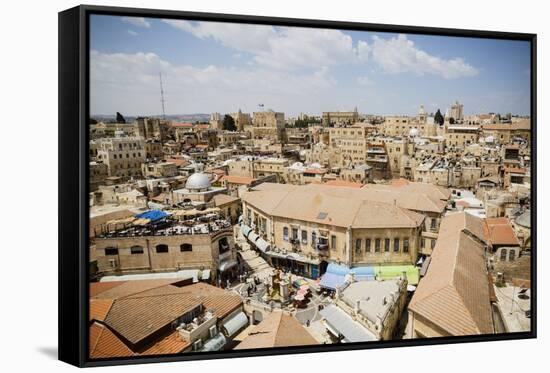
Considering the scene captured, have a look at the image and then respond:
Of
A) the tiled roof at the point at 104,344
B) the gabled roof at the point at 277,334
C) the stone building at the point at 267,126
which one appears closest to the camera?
the tiled roof at the point at 104,344

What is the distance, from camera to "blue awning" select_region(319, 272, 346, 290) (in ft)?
19.4

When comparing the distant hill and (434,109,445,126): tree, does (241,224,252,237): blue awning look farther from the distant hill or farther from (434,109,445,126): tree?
(434,109,445,126): tree

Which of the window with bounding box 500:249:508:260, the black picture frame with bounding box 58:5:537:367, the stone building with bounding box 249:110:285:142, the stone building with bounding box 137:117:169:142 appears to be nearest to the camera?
the black picture frame with bounding box 58:5:537:367

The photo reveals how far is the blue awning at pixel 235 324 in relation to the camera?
17.5 ft

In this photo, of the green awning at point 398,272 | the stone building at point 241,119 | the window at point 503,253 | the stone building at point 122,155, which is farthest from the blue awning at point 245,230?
the window at point 503,253

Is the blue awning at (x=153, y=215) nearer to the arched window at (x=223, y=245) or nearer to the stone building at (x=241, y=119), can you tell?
the arched window at (x=223, y=245)

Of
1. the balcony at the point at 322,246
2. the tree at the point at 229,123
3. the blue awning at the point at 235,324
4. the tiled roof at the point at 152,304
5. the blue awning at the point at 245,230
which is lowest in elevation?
the blue awning at the point at 235,324

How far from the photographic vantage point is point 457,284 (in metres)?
5.88

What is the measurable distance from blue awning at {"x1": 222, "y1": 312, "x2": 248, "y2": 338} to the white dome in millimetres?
1634

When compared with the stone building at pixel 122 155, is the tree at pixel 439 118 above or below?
above

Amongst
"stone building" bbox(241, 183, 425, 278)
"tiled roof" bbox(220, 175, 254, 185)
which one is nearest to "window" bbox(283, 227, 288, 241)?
"stone building" bbox(241, 183, 425, 278)

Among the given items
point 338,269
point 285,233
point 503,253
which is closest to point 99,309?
point 285,233

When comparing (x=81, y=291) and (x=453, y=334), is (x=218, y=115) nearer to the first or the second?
(x=81, y=291)

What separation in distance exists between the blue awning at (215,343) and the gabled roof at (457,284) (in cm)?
238
